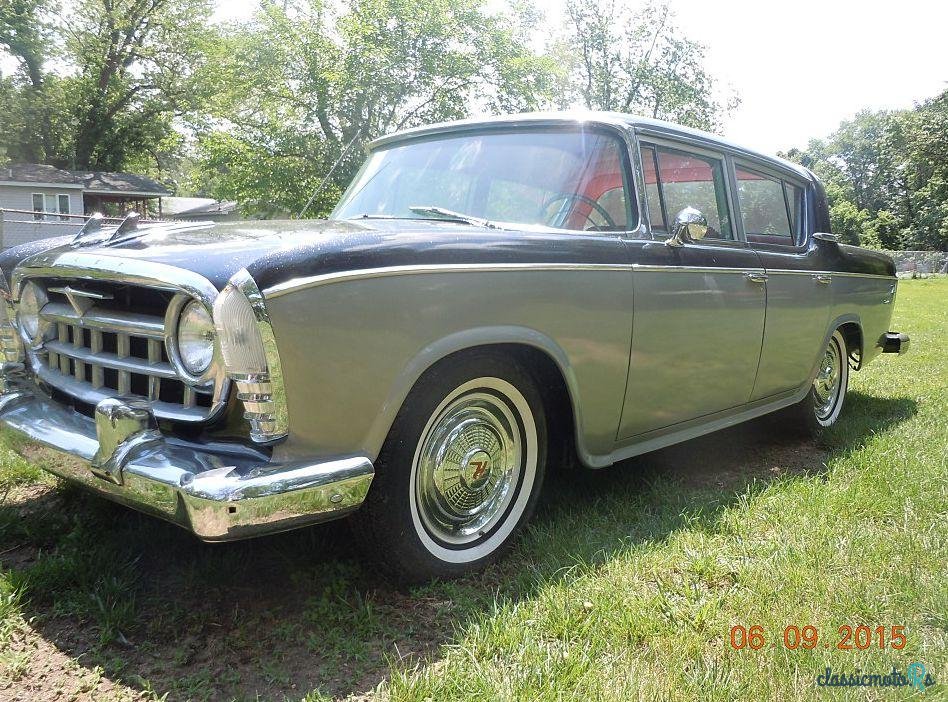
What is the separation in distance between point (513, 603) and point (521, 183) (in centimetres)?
169

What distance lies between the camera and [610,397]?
2.99 meters

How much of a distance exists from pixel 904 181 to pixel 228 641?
69602mm

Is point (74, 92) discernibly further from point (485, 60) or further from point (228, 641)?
point (228, 641)

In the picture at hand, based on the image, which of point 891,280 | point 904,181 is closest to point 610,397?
point 891,280

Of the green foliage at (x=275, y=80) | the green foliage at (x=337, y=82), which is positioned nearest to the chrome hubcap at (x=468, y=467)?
A: the green foliage at (x=275, y=80)

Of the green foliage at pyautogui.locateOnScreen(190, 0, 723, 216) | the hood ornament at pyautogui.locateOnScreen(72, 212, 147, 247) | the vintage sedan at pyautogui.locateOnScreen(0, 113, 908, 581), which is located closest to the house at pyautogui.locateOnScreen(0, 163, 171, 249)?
the green foliage at pyautogui.locateOnScreen(190, 0, 723, 216)

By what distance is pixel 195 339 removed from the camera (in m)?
2.14

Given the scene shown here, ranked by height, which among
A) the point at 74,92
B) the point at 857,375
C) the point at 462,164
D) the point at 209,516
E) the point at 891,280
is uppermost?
the point at 74,92

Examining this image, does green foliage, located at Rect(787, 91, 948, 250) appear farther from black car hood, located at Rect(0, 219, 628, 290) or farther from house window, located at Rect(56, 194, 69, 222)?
black car hood, located at Rect(0, 219, 628, 290)

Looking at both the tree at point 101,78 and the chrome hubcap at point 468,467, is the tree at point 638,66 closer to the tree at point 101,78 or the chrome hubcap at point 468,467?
the tree at point 101,78

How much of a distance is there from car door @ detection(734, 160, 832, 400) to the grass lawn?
2.74 ft

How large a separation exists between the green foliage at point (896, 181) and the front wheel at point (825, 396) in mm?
54515

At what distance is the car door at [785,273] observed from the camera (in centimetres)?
398
